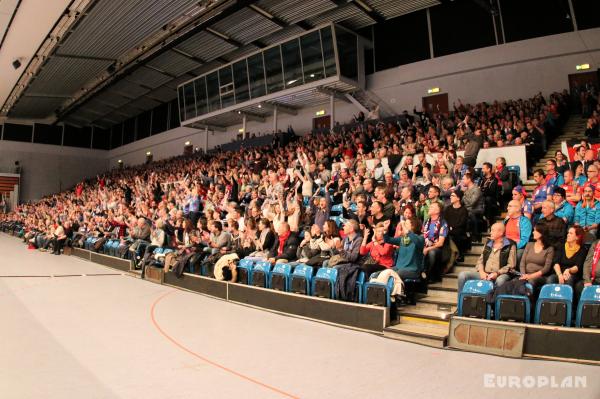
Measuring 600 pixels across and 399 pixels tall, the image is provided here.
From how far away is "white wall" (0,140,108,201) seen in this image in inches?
1107

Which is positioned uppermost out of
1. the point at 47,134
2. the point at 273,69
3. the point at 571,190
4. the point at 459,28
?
the point at 47,134

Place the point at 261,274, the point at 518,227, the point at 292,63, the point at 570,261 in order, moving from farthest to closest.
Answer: the point at 292,63, the point at 261,274, the point at 518,227, the point at 570,261

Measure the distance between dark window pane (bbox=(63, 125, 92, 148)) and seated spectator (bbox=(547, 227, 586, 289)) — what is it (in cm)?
3246

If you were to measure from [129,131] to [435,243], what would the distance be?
27.7 meters

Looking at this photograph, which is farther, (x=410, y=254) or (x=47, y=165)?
(x=47, y=165)

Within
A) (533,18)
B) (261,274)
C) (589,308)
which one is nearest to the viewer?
(589,308)

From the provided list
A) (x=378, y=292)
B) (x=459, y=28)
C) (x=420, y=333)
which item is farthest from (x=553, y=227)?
(x=459, y=28)

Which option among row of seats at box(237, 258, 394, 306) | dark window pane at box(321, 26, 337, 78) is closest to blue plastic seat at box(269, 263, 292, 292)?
row of seats at box(237, 258, 394, 306)

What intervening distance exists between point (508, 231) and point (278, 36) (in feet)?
43.1

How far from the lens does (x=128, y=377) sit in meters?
3.14

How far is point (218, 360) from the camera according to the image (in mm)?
3559

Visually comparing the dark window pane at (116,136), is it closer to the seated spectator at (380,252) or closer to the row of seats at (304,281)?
the row of seats at (304,281)

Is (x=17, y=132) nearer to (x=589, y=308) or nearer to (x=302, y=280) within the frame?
(x=302, y=280)

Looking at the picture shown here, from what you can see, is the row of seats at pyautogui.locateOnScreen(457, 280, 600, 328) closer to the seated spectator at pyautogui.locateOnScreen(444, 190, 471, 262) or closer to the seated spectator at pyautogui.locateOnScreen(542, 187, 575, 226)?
the seated spectator at pyautogui.locateOnScreen(444, 190, 471, 262)
